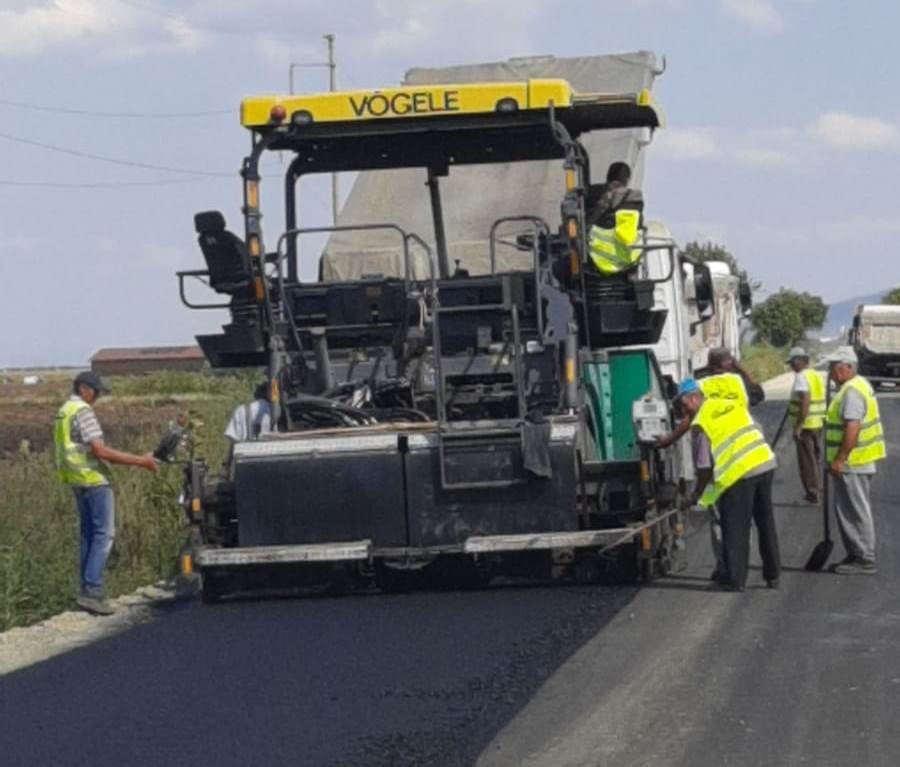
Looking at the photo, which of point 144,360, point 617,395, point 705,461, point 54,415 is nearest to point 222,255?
point 617,395

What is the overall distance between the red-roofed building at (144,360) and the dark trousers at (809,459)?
2785 inches

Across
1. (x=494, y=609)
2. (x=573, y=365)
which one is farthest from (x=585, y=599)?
(x=573, y=365)

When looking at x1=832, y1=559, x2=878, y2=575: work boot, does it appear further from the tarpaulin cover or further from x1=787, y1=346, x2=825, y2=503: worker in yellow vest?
x1=787, y1=346, x2=825, y2=503: worker in yellow vest

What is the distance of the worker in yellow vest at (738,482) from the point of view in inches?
477

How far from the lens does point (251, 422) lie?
12812 mm

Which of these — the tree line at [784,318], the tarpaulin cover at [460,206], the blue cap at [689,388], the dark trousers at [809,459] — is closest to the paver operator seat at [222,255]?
the tarpaulin cover at [460,206]

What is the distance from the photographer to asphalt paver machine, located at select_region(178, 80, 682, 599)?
39.2ft

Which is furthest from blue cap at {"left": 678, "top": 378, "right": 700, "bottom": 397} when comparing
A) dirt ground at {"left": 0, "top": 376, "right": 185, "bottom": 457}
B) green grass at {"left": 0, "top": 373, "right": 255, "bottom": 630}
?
dirt ground at {"left": 0, "top": 376, "right": 185, "bottom": 457}

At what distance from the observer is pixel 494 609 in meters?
11.5

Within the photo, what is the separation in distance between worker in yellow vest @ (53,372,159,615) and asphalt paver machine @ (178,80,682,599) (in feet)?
2.04

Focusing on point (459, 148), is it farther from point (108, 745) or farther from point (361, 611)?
point (108, 745)

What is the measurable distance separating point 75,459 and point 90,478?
0.15 metres

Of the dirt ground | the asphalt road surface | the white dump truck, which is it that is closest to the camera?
the asphalt road surface

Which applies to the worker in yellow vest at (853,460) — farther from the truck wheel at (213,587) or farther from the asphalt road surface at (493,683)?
the truck wheel at (213,587)
